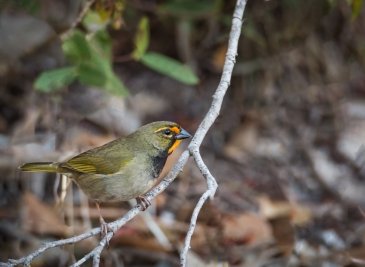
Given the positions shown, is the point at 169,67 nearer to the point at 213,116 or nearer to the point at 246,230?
the point at 246,230

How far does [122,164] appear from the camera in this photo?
16.8ft

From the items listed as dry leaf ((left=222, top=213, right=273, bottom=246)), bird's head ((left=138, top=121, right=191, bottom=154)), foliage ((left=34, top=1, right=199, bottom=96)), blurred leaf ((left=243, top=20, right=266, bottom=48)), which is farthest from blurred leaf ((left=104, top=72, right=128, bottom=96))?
blurred leaf ((left=243, top=20, right=266, bottom=48))

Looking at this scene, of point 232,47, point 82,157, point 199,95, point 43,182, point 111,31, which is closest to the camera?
point 232,47

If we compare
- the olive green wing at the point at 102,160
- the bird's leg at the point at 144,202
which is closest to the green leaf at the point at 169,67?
the olive green wing at the point at 102,160

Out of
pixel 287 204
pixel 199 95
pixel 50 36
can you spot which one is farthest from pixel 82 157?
pixel 199 95

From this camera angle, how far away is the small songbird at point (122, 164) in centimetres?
497

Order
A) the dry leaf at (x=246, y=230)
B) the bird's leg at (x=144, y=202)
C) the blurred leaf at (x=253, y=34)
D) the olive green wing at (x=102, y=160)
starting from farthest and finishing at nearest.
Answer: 1. the blurred leaf at (x=253, y=34)
2. the dry leaf at (x=246, y=230)
3. the olive green wing at (x=102, y=160)
4. the bird's leg at (x=144, y=202)

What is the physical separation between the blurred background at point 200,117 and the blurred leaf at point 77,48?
1 cm

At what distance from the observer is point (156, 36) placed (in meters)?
8.42

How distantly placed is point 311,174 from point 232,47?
3.78 m

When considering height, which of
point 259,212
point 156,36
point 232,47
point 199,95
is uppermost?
point 232,47

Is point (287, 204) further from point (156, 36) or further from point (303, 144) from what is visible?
point (156, 36)

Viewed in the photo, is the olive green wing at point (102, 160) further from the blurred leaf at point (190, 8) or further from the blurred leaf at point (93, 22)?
the blurred leaf at point (190, 8)

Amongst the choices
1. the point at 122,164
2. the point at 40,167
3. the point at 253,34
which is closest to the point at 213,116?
the point at 122,164
